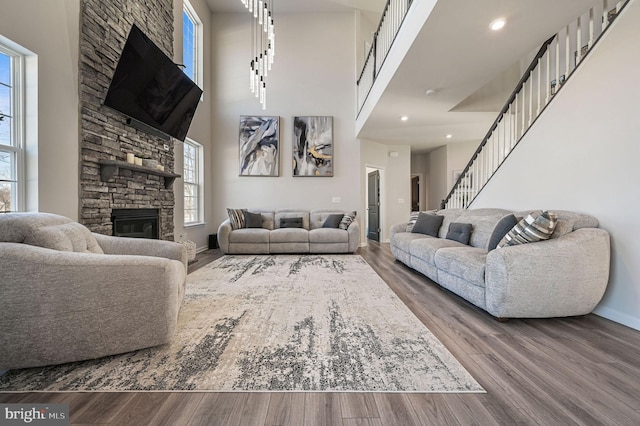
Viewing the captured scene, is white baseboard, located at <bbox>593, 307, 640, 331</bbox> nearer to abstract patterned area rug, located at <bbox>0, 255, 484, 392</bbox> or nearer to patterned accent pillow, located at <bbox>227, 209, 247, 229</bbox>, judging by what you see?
abstract patterned area rug, located at <bbox>0, 255, 484, 392</bbox>

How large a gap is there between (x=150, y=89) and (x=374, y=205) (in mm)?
5646

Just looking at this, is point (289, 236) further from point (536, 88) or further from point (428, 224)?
point (536, 88)

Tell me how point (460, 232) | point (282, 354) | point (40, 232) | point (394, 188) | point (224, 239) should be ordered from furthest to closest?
point (394, 188), point (224, 239), point (460, 232), point (282, 354), point (40, 232)

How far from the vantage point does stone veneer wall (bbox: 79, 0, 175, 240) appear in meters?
2.74

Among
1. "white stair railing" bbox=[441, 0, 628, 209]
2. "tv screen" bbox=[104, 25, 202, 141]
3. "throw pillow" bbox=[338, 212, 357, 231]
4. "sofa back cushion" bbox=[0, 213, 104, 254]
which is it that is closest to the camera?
"sofa back cushion" bbox=[0, 213, 104, 254]

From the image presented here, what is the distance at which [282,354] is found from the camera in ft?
5.56

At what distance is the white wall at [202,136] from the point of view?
4707 mm

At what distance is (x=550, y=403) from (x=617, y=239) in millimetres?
1760

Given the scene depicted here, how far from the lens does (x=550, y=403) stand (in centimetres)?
129

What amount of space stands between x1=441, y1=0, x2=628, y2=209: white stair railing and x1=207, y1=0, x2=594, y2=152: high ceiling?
0.25 metres

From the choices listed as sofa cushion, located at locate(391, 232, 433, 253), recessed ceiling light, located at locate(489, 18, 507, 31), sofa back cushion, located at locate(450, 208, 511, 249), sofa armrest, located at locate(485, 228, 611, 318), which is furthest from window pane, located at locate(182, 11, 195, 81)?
sofa armrest, located at locate(485, 228, 611, 318)

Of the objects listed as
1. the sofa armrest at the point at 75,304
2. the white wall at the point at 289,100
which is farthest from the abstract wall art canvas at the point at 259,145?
the sofa armrest at the point at 75,304

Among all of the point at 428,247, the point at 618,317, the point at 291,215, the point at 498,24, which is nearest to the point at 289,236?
the point at 291,215

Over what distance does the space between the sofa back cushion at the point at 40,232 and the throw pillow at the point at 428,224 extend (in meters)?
4.12
